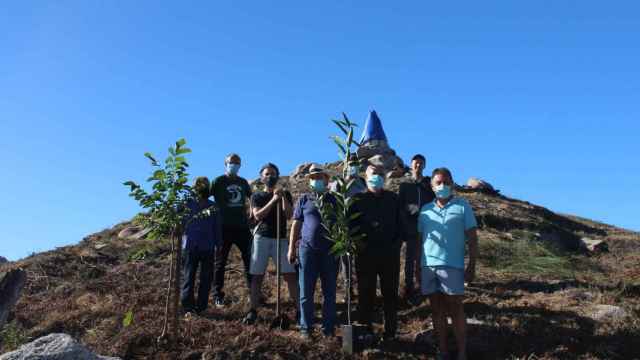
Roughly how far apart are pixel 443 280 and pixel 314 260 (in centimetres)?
163

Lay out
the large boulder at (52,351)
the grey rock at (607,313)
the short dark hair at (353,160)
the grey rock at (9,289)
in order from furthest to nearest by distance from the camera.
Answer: the grey rock at (607,313) < the short dark hair at (353,160) < the grey rock at (9,289) < the large boulder at (52,351)

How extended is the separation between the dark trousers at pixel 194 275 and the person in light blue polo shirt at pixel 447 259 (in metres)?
3.26

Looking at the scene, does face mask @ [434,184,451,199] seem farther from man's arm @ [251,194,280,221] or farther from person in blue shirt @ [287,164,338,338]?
man's arm @ [251,194,280,221]

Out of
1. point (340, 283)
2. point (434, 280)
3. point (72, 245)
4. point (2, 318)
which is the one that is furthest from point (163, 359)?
point (72, 245)

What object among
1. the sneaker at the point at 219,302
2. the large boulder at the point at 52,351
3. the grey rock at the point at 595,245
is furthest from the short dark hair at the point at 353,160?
the grey rock at the point at 595,245

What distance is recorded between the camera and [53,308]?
1055 cm

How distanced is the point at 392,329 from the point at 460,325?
1.16 m

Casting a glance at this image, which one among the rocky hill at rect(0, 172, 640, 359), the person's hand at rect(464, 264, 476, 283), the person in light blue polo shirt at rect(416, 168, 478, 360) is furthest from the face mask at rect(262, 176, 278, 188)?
the person's hand at rect(464, 264, 476, 283)

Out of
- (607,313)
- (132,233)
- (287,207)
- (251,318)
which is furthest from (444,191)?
(132,233)

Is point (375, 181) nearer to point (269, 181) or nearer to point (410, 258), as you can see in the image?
point (269, 181)

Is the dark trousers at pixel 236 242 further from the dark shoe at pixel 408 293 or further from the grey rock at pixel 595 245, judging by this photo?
the grey rock at pixel 595 245

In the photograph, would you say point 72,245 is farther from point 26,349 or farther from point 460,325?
point 460,325

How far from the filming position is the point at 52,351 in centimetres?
541

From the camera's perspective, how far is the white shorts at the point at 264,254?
26.1 ft
